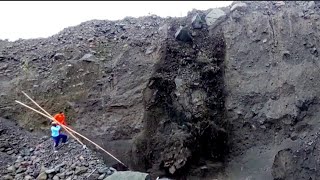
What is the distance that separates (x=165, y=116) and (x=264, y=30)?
4.42m

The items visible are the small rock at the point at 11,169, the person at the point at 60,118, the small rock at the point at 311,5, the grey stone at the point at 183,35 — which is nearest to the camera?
the small rock at the point at 11,169

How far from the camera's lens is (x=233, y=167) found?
12.4 meters

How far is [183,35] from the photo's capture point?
1384 cm

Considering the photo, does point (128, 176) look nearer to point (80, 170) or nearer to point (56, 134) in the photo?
point (80, 170)

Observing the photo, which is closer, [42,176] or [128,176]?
[128,176]

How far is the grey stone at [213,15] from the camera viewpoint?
1445 cm

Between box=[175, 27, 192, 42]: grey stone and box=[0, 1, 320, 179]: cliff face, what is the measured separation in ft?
0.11

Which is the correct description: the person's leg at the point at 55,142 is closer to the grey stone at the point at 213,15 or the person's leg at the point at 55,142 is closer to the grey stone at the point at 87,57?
the grey stone at the point at 87,57

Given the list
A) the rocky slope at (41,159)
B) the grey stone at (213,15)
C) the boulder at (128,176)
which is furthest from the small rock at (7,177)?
the grey stone at (213,15)

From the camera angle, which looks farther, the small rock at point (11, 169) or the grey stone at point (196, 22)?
the grey stone at point (196, 22)

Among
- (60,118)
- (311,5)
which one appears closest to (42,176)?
(60,118)

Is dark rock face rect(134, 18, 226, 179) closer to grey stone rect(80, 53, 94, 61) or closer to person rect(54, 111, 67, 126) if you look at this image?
grey stone rect(80, 53, 94, 61)

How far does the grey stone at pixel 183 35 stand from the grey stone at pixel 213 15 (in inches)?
38.5

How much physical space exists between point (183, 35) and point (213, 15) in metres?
1.51
